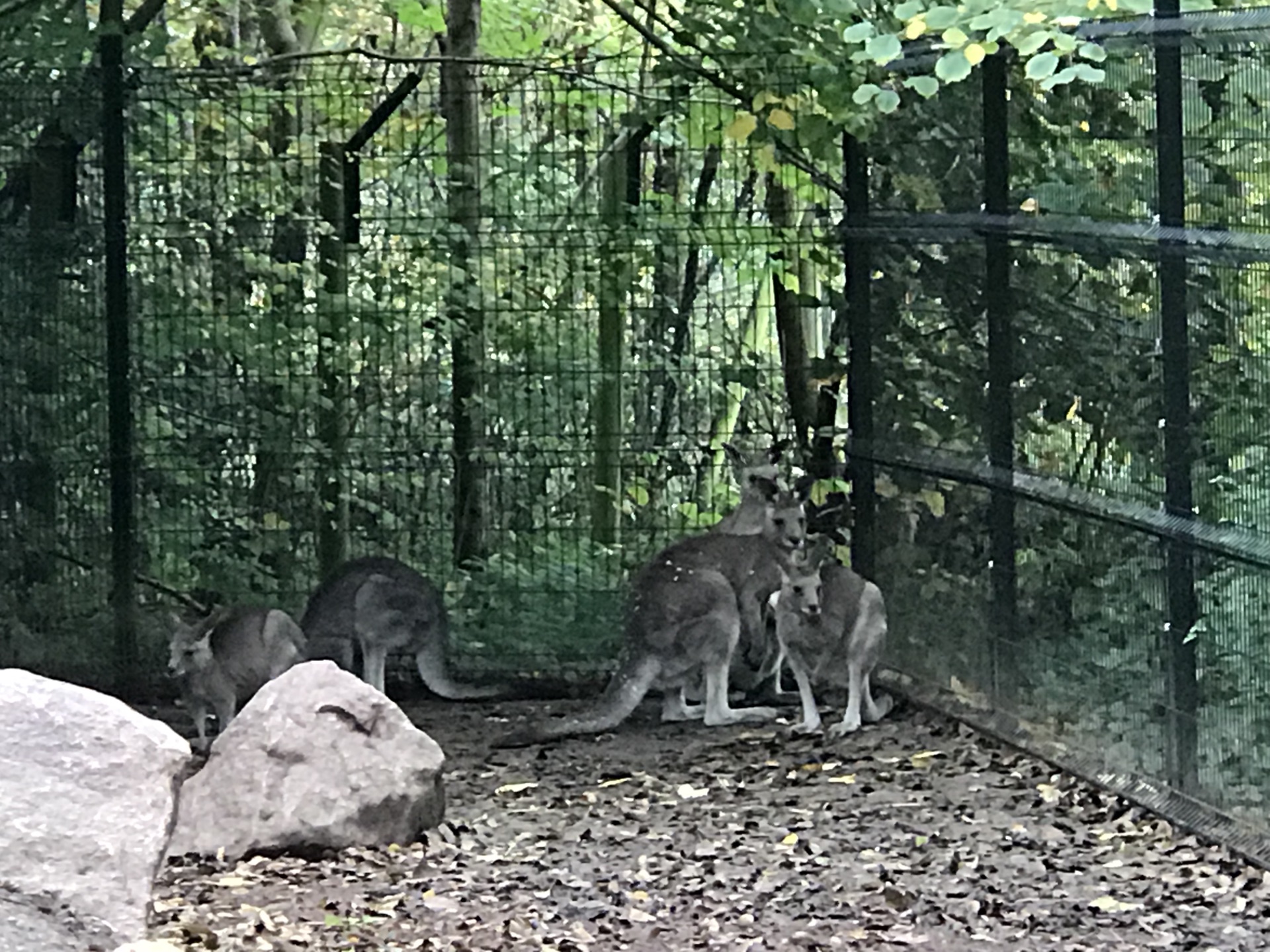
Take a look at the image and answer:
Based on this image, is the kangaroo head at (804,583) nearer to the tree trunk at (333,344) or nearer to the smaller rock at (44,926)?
the tree trunk at (333,344)

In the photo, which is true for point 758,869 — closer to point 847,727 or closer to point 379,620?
point 847,727

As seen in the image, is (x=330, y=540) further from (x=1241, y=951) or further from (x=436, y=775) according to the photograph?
(x=1241, y=951)

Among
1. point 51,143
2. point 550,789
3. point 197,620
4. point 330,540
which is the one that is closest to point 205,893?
point 550,789

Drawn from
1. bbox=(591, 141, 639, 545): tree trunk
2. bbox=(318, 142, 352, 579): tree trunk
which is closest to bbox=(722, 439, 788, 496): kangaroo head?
bbox=(591, 141, 639, 545): tree trunk

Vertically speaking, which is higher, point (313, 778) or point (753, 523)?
point (753, 523)

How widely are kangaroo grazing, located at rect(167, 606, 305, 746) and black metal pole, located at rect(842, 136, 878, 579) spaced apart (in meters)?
2.80

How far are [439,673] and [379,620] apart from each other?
19.7 inches

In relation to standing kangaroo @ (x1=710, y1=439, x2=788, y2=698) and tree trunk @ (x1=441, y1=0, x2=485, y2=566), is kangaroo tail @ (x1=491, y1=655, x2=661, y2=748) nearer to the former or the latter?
standing kangaroo @ (x1=710, y1=439, x2=788, y2=698)

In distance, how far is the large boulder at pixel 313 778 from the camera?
734cm

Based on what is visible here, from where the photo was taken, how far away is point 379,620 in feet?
33.0

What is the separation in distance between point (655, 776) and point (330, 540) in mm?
2672

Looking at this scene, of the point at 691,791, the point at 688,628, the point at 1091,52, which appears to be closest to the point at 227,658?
the point at 688,628

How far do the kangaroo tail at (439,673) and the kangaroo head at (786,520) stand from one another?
154cm

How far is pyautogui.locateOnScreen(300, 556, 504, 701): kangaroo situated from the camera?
10062 mm
